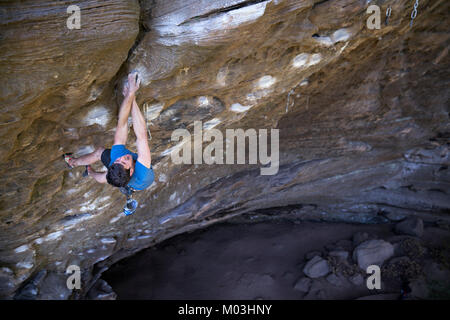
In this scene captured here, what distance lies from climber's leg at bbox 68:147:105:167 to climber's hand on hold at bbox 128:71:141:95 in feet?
2.60

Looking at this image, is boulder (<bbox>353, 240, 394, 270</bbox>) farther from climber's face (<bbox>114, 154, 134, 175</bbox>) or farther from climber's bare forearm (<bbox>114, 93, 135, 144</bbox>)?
climber's bare forearm (<bbox>114, 93, 135, 144</bbox>)

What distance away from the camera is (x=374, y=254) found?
6473 mm

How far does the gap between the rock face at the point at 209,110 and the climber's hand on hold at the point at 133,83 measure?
0.30ft

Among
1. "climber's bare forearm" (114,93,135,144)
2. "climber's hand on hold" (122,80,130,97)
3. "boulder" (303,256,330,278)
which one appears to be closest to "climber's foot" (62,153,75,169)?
"climber's bare forearm" (114,93,135,144)

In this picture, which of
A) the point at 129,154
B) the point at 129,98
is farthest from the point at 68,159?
the point at 129,98

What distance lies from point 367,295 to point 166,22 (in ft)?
20.0

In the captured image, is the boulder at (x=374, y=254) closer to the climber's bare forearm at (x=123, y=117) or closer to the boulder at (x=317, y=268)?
the boulder at (x=317, y=268)

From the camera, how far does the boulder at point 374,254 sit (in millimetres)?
6469

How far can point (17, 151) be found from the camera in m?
2.80

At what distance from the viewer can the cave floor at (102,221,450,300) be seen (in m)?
6.34

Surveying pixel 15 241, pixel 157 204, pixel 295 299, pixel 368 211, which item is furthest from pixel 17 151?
pixel 368 211
